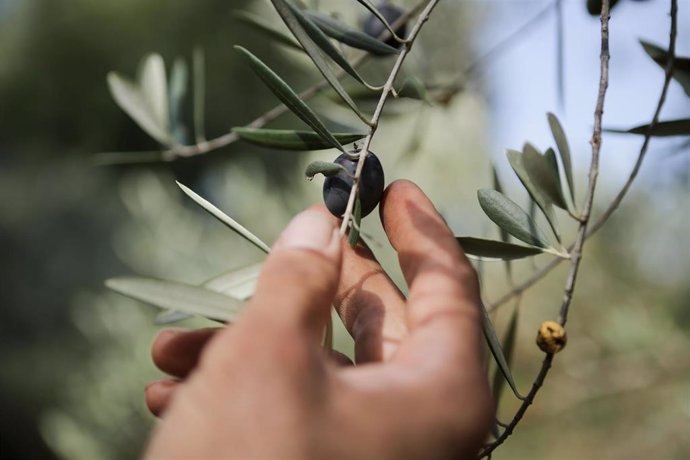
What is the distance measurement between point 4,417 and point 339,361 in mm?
6901

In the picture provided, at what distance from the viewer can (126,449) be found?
212 centimetres

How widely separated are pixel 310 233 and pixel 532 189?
18 cm

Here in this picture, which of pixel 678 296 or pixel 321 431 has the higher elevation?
pixel 678 296

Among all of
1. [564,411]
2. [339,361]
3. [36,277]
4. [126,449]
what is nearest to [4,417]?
[36,277]

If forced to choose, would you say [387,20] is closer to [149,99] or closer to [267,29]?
[267,29]

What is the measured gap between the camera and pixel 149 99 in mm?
791

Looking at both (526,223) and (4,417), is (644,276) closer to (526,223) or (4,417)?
(526,223)

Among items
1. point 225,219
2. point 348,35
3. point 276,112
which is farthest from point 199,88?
point 225,219

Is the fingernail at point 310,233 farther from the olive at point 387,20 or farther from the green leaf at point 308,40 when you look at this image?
the olive at point 387,20

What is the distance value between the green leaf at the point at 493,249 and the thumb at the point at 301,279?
120mm

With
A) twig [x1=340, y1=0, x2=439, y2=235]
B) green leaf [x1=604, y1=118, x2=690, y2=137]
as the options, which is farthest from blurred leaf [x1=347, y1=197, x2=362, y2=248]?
green leaf [x1=604, y1=118, x2=690, y2=137]

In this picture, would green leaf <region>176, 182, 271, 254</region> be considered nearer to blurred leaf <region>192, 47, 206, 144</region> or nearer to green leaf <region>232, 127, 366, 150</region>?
green leaf <region>232, 127, 366, 150</region>

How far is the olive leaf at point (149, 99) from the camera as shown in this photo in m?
0.78

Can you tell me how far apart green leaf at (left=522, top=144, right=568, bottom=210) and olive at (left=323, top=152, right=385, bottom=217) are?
0.10 metres
